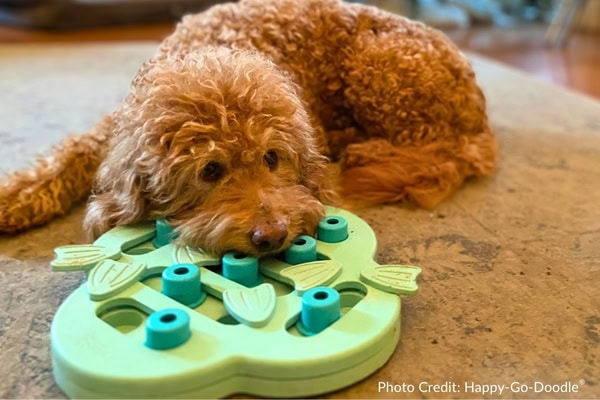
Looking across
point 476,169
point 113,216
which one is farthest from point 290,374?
point 476,169

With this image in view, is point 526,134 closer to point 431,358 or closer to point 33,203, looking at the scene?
point 431,358

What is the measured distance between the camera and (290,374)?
107 centimetres

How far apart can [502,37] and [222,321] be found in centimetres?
438

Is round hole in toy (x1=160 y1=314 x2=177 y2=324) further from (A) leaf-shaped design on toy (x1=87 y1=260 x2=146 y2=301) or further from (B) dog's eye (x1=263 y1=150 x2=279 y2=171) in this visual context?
(B) dog's eye (x1=263 y1=150 x2=279 y2=171)

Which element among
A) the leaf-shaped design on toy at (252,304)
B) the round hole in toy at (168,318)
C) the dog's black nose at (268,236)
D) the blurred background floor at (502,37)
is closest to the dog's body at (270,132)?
the dog's black nose at (268,236)

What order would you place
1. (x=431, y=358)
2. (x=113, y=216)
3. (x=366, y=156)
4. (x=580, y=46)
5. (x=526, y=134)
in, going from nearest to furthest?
(x=431, y=358)
(x=113, y=216)
(x=366, y=156)
(x=526, y=134)
(x=580, y=46)

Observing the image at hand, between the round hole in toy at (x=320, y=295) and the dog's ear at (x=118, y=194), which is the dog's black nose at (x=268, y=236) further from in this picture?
the dog's ear at (x=118, y=194)

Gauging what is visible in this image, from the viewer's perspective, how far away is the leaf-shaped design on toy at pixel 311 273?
1.25 meters

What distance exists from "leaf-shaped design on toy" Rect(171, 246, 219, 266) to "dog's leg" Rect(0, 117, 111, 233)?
516 millimetres

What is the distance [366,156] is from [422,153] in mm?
157

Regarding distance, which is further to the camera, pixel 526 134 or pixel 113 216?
pixel 526 134

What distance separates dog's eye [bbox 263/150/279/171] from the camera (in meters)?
1.42

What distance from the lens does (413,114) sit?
197 cm

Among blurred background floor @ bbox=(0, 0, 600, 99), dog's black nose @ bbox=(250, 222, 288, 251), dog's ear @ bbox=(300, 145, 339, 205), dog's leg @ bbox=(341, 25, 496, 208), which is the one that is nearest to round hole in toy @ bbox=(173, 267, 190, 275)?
dog's black nose @ bbox=(250, 222, 288, 251)
